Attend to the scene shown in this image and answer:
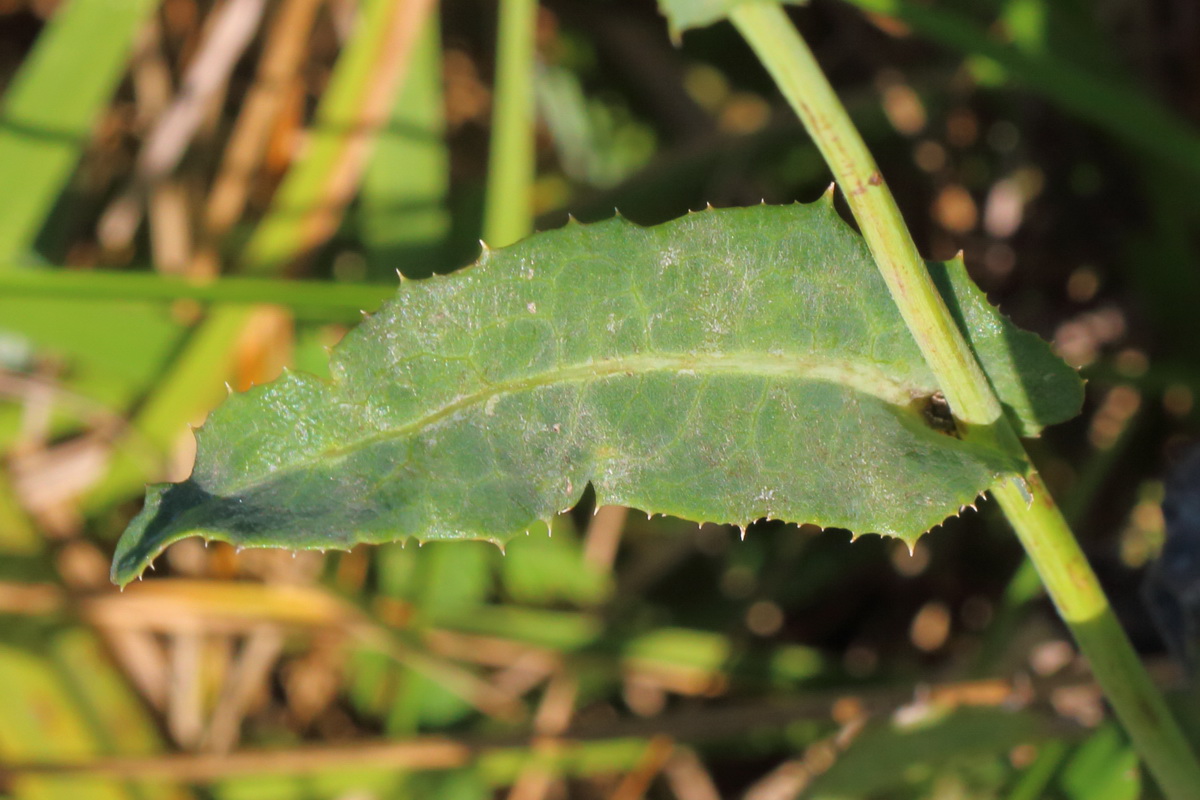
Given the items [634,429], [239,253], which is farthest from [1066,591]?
[239,253]

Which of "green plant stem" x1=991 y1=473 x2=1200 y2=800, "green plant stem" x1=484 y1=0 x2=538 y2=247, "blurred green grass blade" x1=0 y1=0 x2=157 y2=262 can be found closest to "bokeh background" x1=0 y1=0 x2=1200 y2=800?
"blurred green grass blade" x1=0 y1=0 x2=157 y2=262

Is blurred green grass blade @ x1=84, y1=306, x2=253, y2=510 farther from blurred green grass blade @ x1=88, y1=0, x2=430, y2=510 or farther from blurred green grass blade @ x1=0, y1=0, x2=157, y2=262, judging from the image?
blurred green grass blade @ x1=0, y1=0, x2=157, y2=262

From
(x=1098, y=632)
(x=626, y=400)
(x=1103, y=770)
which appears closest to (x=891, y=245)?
(x=626, y=400)

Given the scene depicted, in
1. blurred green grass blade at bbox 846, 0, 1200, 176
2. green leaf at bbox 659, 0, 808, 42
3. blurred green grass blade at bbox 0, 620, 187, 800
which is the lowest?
blurred green grass blade at bbox 0, 620, 187, 800

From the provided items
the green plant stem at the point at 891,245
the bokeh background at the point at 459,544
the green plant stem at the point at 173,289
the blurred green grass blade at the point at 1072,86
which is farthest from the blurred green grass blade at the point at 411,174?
the green plant stem at the point at 891,245

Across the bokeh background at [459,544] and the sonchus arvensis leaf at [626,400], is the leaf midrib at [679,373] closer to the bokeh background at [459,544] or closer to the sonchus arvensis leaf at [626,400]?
the sonchus arvensis leaf at [626,400]

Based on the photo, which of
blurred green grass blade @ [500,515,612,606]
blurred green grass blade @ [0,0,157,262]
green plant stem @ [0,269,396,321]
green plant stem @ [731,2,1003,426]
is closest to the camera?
green plant stem @ [731,2,1003,426]

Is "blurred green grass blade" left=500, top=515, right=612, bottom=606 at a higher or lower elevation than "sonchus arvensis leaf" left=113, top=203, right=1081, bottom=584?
lower
